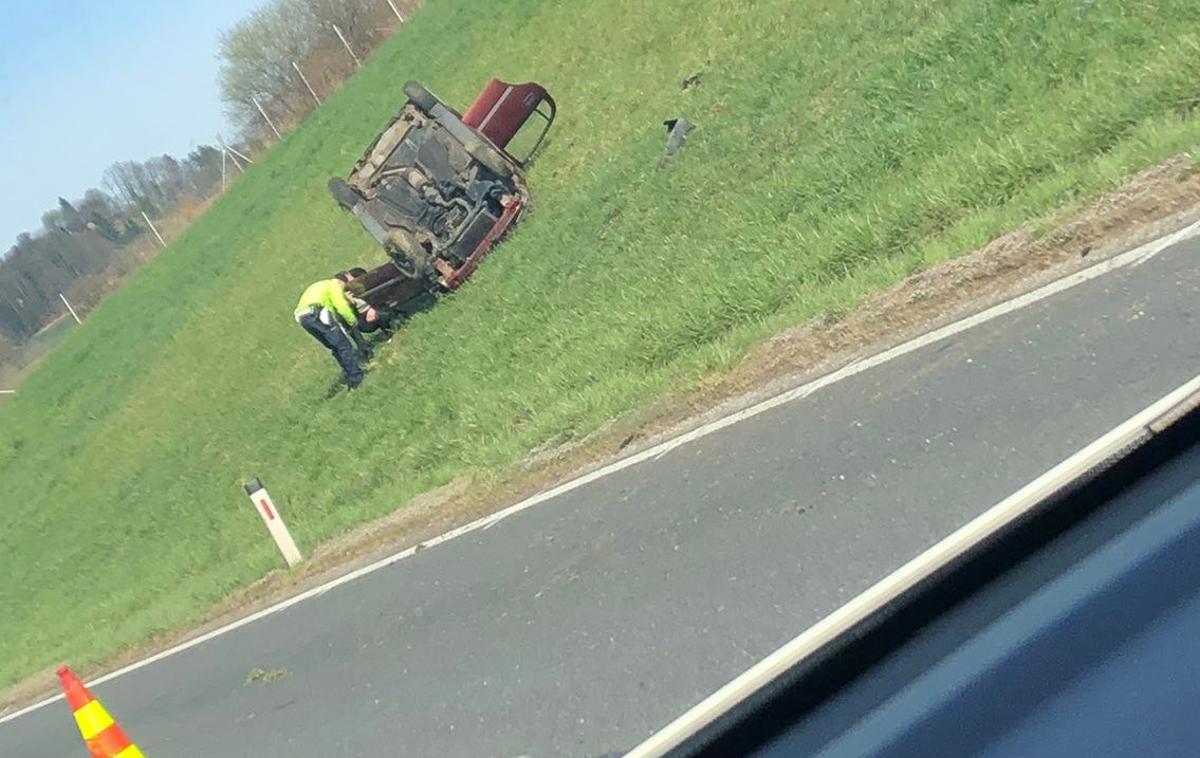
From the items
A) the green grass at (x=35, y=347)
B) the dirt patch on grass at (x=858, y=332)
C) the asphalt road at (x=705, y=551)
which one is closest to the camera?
the asphalt road at (x=705, y=551)

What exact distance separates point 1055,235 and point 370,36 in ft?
176

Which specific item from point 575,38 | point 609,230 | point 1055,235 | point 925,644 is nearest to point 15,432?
point 575,38

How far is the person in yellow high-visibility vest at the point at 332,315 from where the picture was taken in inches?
709

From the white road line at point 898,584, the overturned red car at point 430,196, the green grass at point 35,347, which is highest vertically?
the green grass at point 35,347

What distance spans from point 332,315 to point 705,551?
37.6ft

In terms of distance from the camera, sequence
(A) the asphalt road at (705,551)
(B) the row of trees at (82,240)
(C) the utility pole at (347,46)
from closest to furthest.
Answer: (A) the asphalt road at (705,551), (C) the utility pole at (347,46), (B) the row of trees at (82,240)

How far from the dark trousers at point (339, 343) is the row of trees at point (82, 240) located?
245 ft

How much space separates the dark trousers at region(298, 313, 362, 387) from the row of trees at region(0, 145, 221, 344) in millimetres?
74718

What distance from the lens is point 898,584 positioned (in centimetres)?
281

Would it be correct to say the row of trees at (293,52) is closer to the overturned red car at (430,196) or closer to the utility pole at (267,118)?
the utility pole at (267,118)

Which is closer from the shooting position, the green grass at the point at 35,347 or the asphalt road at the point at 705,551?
the asphalt road at the point at 705,551

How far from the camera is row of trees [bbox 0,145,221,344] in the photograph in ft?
352

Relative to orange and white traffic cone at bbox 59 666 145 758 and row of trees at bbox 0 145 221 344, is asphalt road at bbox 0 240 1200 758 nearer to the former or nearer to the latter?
orange and white traffic cone at bbox 59 666 145 758

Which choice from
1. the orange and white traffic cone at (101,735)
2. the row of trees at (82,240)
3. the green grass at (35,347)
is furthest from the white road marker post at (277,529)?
the row of trees at (82,240)
